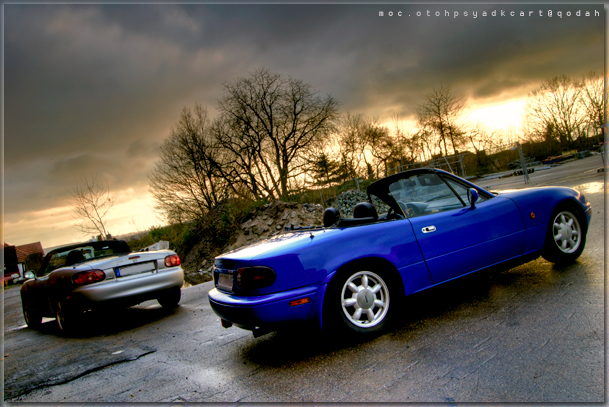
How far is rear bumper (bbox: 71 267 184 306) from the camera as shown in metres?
5.59

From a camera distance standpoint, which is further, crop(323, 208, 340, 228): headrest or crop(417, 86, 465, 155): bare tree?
crop(417, 86, 465, 155): bare tree

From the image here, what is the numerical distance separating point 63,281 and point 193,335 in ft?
8.82

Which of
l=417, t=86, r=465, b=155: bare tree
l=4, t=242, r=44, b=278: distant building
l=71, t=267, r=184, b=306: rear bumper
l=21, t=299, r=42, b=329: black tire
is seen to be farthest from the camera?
l=4, t=242, r=44, b=278: distant building

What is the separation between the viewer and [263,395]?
2621 millimetres

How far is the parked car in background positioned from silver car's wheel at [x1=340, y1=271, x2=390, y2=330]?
4093 millimetres

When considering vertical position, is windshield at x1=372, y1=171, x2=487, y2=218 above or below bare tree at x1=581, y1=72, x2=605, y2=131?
below

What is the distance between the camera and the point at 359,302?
322 cm

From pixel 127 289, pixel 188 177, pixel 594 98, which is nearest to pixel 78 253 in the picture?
pixel 127 289

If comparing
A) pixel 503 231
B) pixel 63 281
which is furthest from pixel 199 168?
pixel 503 231

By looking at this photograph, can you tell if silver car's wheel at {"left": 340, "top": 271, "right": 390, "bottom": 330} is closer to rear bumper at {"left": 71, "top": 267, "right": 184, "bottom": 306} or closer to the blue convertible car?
the blue convertible car

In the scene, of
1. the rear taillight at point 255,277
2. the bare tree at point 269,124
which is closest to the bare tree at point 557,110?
the bare tree at point 269,124

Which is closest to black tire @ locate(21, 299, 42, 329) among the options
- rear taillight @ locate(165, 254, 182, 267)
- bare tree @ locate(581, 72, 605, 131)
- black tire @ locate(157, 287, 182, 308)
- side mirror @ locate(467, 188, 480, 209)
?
black tire @ locate(157, 287, 182, 308)

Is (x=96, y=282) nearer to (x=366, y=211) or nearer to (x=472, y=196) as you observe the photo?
(x=366, y=211)

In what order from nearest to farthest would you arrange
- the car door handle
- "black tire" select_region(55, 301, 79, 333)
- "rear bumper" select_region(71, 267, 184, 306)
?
the car door handle, "rear bumper" select_region(71, 267, 184, 306), "black tire" select_region(55, 301, 79, 333)
